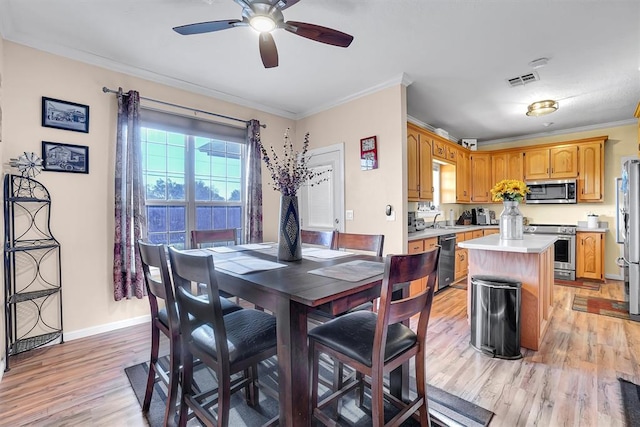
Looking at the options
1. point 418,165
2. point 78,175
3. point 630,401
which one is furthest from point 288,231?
point 418,165

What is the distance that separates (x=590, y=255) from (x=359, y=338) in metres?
5.17

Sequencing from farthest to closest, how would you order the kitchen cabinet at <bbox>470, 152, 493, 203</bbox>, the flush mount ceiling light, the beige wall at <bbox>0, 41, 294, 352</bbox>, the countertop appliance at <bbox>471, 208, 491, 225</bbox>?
the countertop appliance at <bbox>471, 208, 491, 225</bbox>, the kitchen cabinet at <bbox>470, 152, 493, 203</bbox>, the flush mount ceiling light, the beige wall at <bbox>0, 41, 294, 352</bbox>

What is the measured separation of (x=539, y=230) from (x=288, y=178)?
504 centimetres

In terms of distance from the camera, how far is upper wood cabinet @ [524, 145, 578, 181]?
4.85m

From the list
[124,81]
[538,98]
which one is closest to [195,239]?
[124,81]

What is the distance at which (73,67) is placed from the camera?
261cm

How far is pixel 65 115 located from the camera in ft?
8.43

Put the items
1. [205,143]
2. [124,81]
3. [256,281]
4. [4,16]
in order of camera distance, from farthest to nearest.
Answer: [205,143]
[124,81]
[4,16]
[256,281]

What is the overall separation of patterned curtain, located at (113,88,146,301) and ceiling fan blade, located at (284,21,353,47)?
1868mm

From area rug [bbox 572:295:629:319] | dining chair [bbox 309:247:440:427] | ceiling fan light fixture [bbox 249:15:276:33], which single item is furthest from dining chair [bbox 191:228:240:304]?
area rug [bbox 572:295:629:319]

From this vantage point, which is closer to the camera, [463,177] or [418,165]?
[418,165]

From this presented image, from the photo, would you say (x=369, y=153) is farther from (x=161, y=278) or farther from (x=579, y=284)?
(x=579, y=284)

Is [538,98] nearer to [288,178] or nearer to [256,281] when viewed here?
[288,178]

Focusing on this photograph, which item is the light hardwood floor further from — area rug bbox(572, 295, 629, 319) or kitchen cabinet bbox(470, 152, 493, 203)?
kitchen cabinet bbox(470, 152, 493, 203)
